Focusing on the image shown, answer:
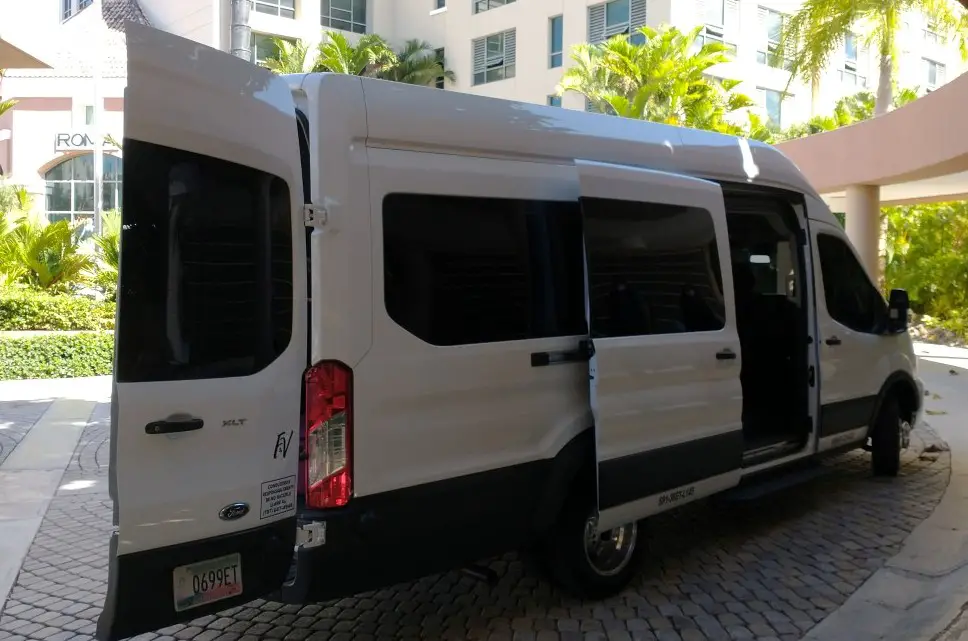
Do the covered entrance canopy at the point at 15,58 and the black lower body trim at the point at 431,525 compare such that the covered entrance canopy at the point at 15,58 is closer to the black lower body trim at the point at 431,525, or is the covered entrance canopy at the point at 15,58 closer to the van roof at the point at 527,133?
the van roof at the point at 527,133

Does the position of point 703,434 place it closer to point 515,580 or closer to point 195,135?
point 515,580

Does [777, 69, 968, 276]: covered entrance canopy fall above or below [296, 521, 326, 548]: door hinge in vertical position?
above

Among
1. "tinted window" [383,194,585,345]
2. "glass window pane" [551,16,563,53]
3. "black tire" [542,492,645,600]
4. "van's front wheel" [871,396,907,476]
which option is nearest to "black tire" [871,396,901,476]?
"van's front wheel" [871,396,907,476]

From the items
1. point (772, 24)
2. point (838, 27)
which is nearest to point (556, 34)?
point (772, 24)

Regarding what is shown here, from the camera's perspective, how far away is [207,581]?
3248 millimetres

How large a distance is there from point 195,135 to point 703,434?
3.20 meters

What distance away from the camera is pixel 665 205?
4.81 m

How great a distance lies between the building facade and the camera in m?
29.8

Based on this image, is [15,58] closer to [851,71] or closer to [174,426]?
[174,426]

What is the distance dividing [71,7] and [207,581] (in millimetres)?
48138

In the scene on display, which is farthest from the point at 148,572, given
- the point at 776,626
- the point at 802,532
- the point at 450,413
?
the point at 802,532

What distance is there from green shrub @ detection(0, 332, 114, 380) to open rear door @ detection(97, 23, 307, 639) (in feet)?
36.9

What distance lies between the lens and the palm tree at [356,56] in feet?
109

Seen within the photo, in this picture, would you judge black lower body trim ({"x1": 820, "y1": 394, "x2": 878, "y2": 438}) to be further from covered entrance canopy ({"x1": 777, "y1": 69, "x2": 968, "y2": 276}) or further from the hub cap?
covered entrance canopy ({"x1": 777, "y1": 69, "x2": 968, "y2": 276})
